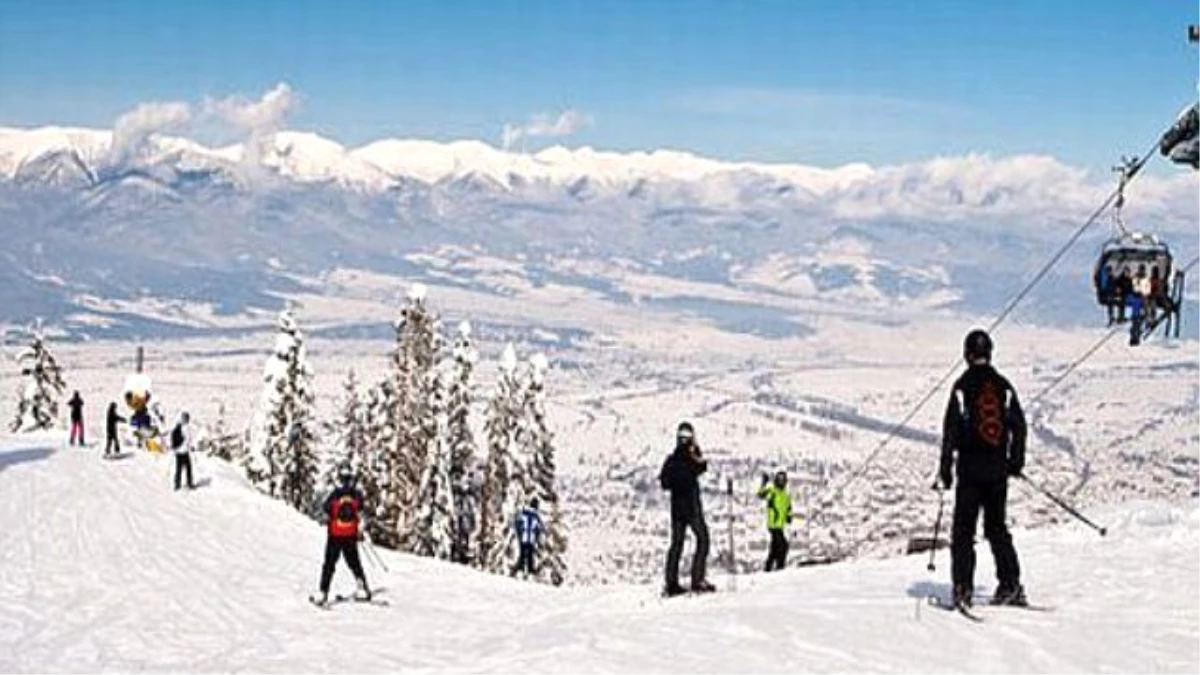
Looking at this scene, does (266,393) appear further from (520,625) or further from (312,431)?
(520,625)

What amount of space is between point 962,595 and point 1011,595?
71 centimetres

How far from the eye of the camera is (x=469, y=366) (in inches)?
→ 1854

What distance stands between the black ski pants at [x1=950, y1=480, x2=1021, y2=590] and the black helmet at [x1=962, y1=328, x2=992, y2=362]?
1086 mm

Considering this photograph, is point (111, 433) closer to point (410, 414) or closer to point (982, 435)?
point (410, 414)

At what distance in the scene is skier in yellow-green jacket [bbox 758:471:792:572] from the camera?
22.5m

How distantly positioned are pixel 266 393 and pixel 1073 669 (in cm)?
3999

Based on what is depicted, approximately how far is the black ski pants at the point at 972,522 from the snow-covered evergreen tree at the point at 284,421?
1490 inches

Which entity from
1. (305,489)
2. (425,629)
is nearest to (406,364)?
(305,489)

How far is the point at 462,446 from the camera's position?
48.1 m

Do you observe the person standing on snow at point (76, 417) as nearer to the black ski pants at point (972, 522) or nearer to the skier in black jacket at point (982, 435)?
the black ski pants at point (972, 522)

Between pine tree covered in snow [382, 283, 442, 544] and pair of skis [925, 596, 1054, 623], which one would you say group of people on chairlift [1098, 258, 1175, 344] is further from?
pine tree covered in snow [382, 283, 442, 544]

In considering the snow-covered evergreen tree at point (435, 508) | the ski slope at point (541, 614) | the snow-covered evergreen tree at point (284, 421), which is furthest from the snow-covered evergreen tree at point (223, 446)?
the ski slope at point (541, 614)

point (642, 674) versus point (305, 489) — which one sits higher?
point (642, 674)

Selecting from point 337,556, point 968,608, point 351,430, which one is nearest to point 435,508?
point 351,430
